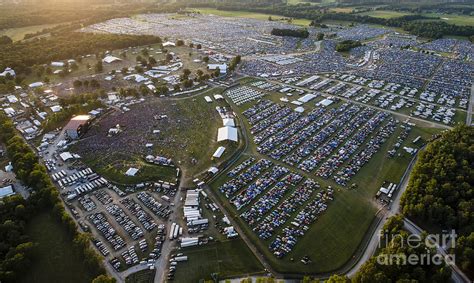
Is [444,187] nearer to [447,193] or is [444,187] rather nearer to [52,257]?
[447,193]

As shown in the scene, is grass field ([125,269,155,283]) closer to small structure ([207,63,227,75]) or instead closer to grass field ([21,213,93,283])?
grass field ([21,213,93,283])

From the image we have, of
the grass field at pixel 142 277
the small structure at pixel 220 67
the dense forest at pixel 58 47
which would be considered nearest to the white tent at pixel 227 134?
the grass field at pixel 142 277

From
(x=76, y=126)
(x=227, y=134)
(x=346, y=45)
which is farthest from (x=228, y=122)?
(x=346, y=45)

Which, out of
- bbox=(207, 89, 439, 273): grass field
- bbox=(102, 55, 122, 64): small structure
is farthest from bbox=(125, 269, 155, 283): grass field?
bbox=(102, 55, 122, 64): small structure

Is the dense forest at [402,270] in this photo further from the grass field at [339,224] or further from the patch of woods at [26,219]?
the patch of woods at [26,219]

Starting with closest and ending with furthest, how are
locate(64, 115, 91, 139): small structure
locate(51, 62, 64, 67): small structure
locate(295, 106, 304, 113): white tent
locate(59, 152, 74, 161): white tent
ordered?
1. locate(59, 152, 74, 161): white tent
2. locate(64, 115, 91, 139): small structure
3. locate(295, 106, 304, 113): white tent
4. locate(51, 62, 64, 67): small structure

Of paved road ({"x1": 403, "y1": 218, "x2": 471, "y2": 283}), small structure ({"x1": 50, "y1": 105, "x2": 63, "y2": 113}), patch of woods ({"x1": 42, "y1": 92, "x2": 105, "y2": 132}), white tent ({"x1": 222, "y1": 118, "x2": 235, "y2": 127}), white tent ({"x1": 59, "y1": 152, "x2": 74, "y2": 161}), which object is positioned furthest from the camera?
small structure ({"x1": 50, "y1": 105, "x2": 63, "y2": 113})

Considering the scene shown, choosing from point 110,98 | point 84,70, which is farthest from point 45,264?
point 84,70
